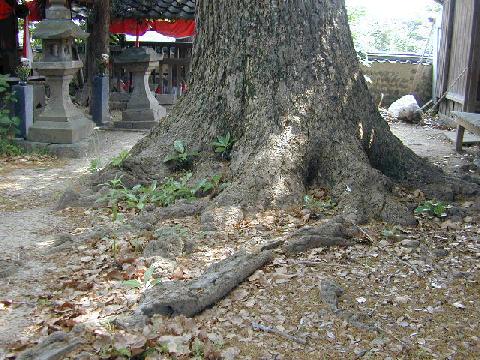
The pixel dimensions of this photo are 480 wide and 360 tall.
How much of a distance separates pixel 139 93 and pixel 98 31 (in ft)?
7.50

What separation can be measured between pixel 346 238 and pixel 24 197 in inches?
164

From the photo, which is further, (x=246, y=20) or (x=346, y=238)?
(x=246, y=20)

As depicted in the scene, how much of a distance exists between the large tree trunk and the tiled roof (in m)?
9.22

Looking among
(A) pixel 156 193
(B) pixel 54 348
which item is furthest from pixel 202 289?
(A) pixel 156 193

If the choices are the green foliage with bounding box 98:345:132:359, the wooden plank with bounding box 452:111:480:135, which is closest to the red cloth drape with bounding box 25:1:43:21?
the wooden plank with bounding box 452:111:480:135

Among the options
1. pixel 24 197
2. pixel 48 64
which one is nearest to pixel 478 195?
pixel 24 197

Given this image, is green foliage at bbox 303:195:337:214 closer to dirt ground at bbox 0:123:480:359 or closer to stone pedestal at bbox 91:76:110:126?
dirt ground at bbox 0:123:480:359

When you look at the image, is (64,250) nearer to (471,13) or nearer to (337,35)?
(337,35)

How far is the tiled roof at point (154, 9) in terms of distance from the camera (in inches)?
607

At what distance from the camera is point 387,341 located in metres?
3.56

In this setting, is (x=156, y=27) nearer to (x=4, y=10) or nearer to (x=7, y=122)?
(x=4, y=10)

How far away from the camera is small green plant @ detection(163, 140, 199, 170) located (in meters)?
6.31

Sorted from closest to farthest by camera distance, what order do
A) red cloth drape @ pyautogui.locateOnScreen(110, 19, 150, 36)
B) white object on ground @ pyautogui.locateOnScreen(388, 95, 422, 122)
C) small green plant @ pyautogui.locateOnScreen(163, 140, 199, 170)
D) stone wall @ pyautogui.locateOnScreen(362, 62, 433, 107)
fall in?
small green plant @ pyautogui.locateOnScreen(163, 140, 199, 170)
white object on ground @ pyautogui.locateOnScreen(388, 95, 422, 122)
stone wall @ pyautogui.locateOnScreen(362, 62, 433, 107)
red cloth drape @ pyautogui.locateOnScreen(110, 19, 150, 36)

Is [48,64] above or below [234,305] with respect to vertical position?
above
